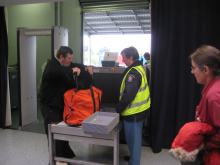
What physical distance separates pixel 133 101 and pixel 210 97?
1091 millimetres

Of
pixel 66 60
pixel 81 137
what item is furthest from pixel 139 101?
pixel 66 60

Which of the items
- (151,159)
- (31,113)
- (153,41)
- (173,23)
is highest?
(173,23)

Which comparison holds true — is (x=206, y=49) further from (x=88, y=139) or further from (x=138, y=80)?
(x=88, y=139)

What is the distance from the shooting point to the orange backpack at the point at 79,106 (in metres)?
1.77

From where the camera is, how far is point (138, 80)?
1.96 meters

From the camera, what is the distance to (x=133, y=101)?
1998 millimetres

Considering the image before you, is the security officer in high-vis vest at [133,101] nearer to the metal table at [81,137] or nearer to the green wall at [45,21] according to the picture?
the metal table at [81,137]

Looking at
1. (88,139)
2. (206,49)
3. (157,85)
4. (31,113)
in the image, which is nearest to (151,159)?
(157,85)

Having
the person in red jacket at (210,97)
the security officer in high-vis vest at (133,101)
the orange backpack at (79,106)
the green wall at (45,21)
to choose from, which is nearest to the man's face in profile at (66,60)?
the orange backpack at (79,106)

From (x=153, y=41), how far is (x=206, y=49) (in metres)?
1.82

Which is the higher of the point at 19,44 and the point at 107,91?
the point at 19,44

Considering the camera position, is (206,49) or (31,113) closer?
(206,49)

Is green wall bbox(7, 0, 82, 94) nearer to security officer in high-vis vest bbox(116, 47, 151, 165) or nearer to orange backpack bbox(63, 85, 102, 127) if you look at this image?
security officer in high-vis vest bbox(116, 47, 151, 165)

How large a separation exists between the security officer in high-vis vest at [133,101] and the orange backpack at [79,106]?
327 millimetres
